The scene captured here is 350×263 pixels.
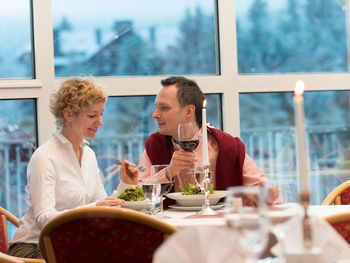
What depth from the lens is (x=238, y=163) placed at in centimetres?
367

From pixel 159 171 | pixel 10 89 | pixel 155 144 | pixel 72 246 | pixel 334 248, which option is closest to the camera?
pixel 334 248

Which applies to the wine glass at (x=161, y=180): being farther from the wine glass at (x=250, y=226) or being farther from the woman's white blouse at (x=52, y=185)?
the wine glass at (x=250, y=226)

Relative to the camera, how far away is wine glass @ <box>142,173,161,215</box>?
109 inches

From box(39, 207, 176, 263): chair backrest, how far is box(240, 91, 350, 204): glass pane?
3003mm

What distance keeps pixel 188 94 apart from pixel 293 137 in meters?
1.43

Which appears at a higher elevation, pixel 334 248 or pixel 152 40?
pixel 152 40

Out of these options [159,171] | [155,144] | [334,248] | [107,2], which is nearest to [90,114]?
[155,144]

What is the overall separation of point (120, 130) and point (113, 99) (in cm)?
Result: 20

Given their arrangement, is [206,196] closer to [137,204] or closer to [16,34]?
[137,204]

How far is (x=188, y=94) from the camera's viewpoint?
12.8 feet

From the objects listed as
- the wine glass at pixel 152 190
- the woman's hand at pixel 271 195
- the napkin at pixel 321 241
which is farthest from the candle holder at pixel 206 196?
the napkin at pixel 321 241

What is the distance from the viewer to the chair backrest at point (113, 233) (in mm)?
2059

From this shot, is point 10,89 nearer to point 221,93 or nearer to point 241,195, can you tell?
point 221,93

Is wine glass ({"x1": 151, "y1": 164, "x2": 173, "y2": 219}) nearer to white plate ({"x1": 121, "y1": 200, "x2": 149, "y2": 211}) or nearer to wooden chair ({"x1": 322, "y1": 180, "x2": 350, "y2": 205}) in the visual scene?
white plate ({"x1": 121, "y1": 200, "x2": 149, "y2": 211})
